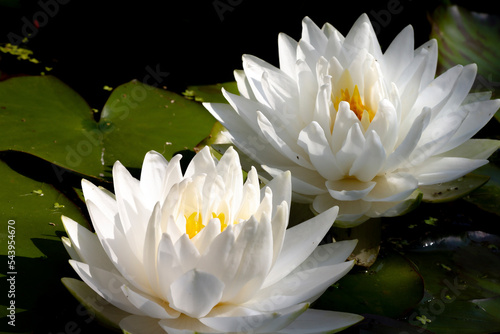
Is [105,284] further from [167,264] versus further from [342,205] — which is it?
[342,205]

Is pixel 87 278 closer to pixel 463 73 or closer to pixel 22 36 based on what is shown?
pixel 463 73

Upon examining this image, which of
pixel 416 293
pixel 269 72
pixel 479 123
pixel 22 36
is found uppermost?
pixel 22 36

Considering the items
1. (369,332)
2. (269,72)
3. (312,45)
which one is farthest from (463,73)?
(369,332)

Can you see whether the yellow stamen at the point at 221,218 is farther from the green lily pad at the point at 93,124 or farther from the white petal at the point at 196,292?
the green lily pad at the point at 93,124

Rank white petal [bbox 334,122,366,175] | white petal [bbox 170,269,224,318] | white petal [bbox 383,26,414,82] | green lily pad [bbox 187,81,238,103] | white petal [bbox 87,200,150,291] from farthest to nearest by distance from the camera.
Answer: green lily pad [bbox 187,81,238,103], white petal [bbox 383,26,414,82], white petal [bbox 334,122,366,175], white petal [bbox 87,200,150,291], white petal [bbox 170,269,224,318]

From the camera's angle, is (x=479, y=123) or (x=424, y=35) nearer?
(x=479, y=123)

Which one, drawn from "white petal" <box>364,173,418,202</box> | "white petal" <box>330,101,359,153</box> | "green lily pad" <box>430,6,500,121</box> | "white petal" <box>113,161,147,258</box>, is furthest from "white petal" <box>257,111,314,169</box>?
"green lily pad" <box>430,6,500,121</box>

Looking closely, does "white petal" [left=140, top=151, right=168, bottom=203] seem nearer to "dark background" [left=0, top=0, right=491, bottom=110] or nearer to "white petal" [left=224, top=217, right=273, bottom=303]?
"white petal" [left=224, top=217, right=273, bottom=303]
